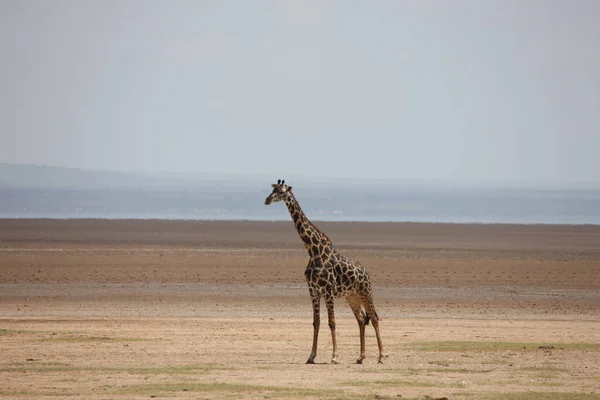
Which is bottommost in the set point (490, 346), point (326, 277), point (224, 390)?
point (224, 390)

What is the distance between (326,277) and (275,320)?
7.16 m

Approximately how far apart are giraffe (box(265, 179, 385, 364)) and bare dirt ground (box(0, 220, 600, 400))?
2.39 feet

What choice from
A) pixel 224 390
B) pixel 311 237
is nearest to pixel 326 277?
pixel 311 237

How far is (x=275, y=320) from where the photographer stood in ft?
82.4

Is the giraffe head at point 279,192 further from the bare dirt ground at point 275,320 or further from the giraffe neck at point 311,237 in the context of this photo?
the bare dirt ground at point 275,320

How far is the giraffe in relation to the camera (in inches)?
718

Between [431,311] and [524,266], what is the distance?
1297 centimetres

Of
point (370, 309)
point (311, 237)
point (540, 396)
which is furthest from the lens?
point (370, 309)

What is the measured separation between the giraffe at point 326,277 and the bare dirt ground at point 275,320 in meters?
0.73

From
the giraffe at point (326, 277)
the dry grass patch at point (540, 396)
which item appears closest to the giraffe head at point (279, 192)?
the giraffe at point (326, 277)

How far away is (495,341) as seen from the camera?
21250mm

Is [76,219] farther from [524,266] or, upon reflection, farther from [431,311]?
[431,311]

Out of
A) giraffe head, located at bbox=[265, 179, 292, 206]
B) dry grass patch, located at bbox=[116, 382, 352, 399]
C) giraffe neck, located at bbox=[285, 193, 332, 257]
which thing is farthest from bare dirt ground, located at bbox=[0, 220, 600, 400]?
giraffe head, located at bbox=[265, 179, 292, 206]

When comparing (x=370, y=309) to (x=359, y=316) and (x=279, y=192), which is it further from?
(x=279, y=192)
